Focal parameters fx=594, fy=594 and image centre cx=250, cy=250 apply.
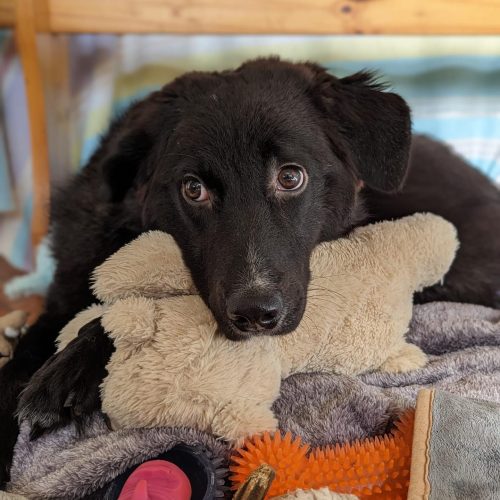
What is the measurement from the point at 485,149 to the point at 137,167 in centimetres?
213

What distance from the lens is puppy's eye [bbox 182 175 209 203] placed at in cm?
160

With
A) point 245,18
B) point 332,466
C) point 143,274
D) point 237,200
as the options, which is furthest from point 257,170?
point 245,18

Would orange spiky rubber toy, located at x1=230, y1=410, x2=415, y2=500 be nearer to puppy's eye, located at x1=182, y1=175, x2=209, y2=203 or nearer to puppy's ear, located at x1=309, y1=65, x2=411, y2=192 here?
puppy's eye, located at x1=182, y1=175, x2=209, y2=203

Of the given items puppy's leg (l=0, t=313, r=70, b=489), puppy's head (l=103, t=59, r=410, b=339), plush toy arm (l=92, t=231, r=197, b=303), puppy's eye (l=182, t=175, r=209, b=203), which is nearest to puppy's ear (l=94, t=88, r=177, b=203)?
puppy's head (l=103, t=59, r=410, b=339)

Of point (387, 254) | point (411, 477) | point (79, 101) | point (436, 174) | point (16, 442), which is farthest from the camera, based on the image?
point (79, 101)

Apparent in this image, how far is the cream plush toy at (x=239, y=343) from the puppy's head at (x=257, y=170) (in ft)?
0.20

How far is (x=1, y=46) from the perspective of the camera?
317cm

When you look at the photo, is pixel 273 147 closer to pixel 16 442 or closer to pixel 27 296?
pixel 16 442

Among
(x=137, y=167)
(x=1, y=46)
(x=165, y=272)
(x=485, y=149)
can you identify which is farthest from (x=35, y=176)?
(x=485, y=149)

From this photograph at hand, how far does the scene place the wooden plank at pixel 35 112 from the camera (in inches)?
113

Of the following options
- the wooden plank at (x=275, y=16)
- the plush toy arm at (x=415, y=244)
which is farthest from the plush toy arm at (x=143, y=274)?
the wooden plank at (x=275, y=16)

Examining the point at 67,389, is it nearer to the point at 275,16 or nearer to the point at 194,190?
the point at 194,190

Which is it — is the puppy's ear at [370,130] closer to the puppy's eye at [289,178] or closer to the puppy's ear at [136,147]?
the puppy's eye at [289,178]

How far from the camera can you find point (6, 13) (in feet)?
9.81
